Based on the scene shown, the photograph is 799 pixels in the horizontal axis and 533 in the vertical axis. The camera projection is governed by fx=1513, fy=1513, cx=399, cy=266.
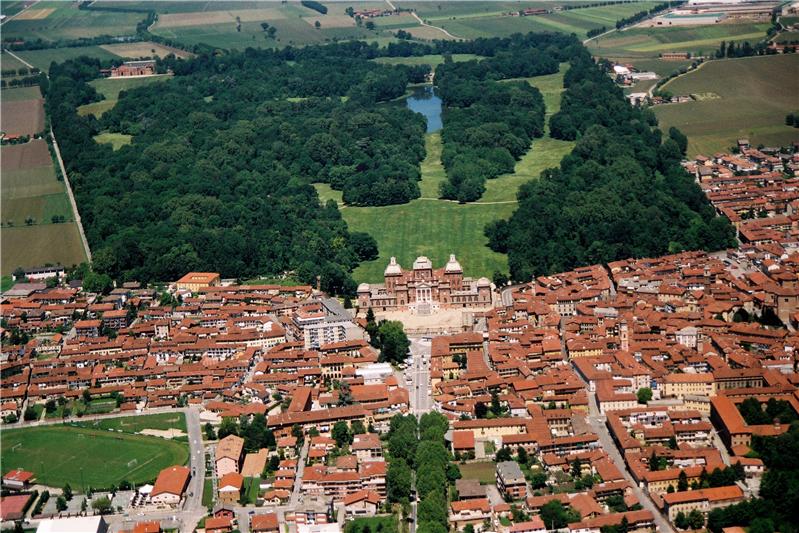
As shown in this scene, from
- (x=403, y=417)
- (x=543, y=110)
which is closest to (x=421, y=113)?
(x=543, y=110)

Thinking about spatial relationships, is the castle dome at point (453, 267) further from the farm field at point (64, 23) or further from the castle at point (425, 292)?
the farm field at point (64, 23)

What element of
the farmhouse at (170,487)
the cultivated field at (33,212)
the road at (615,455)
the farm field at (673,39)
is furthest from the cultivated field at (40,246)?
the farm field at (673,39)

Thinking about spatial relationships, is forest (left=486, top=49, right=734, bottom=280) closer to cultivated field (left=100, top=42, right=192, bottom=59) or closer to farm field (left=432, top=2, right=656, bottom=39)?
farm field (left=432, top=2, right=656, bottom=39)

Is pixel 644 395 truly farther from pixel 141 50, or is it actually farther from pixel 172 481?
pixel 141 50

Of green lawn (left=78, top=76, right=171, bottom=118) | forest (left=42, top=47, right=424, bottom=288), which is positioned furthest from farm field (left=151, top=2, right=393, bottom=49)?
green lawn (left=78, top=76, right=171, bottom=118)

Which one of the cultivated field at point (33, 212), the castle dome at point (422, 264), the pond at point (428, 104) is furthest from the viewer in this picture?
the pond at point (428, 104)

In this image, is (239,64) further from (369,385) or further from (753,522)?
(753,522)
